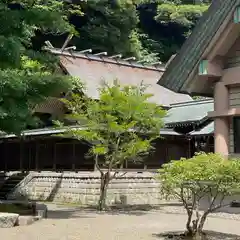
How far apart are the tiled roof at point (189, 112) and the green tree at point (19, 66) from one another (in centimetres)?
1130

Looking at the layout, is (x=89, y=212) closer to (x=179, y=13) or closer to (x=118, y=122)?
(x=118, y=122)

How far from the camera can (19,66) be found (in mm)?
13500

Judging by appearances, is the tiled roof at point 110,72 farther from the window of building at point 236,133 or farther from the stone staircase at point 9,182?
the window of building at point 236,133

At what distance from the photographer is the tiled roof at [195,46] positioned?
49.1ft

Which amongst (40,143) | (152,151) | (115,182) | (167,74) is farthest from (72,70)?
(167,74)

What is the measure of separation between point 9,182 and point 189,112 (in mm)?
10643

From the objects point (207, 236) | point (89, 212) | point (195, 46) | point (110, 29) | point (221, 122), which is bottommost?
point (207, 236)

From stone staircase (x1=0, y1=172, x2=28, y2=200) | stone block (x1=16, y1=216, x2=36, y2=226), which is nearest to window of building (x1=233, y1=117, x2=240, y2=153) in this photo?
stone block (x1=16, y1=216, x2=36, y2=226)

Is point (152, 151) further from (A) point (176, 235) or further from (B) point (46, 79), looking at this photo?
(A) point (176, 235)

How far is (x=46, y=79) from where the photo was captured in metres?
14.0

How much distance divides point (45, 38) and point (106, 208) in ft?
98.1

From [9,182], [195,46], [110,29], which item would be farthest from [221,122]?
[110,29]

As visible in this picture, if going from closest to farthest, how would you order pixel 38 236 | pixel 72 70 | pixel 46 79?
pixel 38 236
pixel 46 79
pixel 72 70

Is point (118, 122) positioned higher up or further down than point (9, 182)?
higher up
